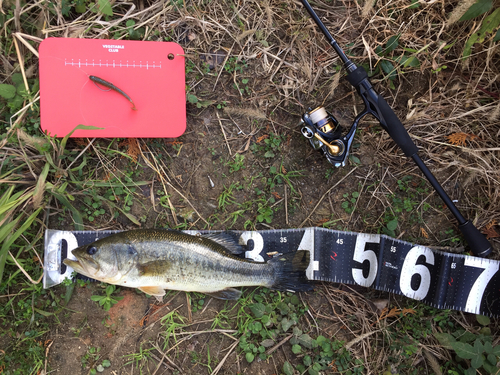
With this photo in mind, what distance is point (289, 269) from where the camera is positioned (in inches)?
123

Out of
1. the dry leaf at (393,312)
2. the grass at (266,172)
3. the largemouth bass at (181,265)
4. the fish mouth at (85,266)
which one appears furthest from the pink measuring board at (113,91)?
the dry leaf at (393,312)

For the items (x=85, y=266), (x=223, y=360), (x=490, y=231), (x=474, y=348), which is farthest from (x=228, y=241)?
(x=490, y=231)

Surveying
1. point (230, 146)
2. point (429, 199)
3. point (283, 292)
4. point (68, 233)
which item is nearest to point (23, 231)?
point (68, 233)

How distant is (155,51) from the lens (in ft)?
10.5

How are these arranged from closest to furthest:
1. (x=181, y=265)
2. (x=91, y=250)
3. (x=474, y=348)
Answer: (x=91, y=250) < (x=181, y=265) < (x=474, y=348)

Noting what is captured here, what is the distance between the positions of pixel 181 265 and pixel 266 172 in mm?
1302

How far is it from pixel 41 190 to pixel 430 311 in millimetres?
4106

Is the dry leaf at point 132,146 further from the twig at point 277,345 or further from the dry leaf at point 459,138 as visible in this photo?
the dry leaf at point 459,138

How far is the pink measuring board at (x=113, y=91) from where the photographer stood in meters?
3.11

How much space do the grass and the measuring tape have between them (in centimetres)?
14

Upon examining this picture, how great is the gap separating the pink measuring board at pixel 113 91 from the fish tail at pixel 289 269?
5.49 ft

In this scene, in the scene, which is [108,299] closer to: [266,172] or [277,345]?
[277,345]

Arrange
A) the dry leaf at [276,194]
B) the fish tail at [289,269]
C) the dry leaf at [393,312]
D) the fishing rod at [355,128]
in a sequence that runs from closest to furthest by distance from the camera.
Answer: the fishing rod at [355,128] < the fish tail at [289,269] < the dry leaf at [393,312] < the dry leaf at [276,194]

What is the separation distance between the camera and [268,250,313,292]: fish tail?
3104mm
